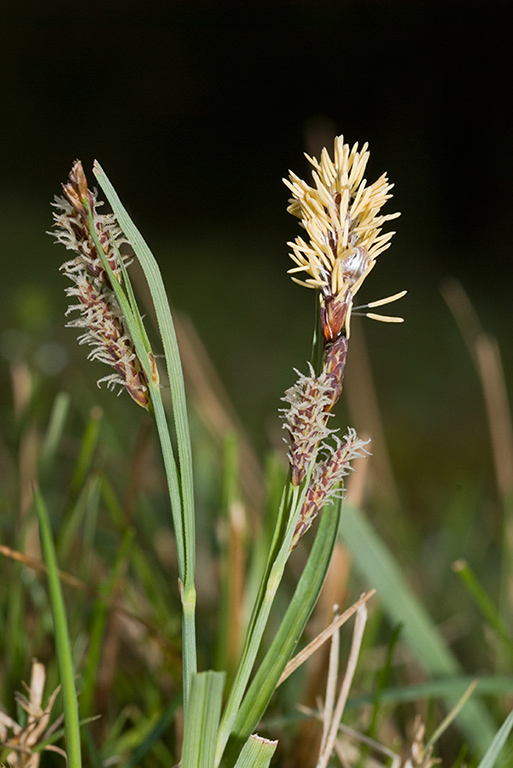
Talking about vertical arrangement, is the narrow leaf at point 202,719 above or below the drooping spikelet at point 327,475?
below

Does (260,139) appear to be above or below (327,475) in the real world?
above

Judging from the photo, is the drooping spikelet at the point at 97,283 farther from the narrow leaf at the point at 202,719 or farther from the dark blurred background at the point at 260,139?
the dark blurred background at the point at 260,139

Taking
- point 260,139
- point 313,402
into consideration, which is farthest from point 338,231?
point 260,139

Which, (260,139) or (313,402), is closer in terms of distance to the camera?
(313,402)

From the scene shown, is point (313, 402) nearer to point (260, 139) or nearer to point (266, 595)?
point (266, 595)

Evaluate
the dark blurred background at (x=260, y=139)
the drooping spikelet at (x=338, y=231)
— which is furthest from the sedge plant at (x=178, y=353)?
the dark blurred background at (x=260, y=139)
